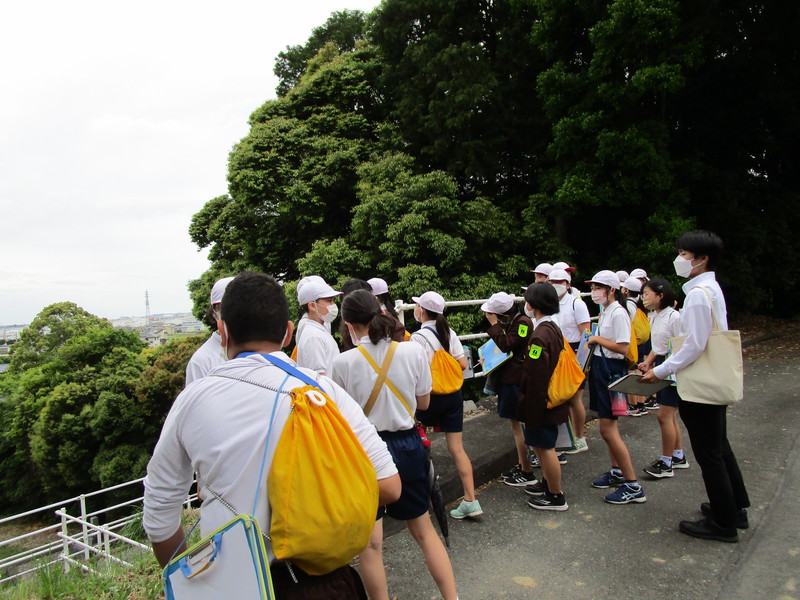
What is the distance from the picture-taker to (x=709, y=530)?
10.6 feet

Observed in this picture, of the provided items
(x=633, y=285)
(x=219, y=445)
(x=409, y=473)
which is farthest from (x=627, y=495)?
(x=219, y=445)

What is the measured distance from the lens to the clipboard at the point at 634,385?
142 inches

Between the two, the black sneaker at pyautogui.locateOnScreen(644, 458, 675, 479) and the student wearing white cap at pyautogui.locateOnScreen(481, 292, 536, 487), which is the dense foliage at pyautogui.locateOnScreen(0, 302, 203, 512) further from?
the black sneaker at pyautogui.locateOnScreen(644, 458, 675, 479)

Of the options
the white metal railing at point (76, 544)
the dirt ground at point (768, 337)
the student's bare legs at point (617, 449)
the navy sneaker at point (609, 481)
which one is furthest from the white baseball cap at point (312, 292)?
the dirt ground at point (768, 337)

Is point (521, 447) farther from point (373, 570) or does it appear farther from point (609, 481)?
point (373, 570)

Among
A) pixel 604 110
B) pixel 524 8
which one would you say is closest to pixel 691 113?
pixel 604 110

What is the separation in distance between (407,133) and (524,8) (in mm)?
4530

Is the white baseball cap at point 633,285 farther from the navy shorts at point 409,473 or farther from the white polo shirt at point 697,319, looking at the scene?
the navy shorts at point 409,473

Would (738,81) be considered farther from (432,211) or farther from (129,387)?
(129,387)

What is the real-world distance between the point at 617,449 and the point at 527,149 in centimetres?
1299

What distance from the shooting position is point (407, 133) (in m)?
16.0

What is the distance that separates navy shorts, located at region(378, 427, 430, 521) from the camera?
8.43 ft

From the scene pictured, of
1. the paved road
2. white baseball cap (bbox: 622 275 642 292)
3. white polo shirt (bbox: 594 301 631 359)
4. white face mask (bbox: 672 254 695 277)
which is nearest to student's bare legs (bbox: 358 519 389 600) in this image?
the paved road

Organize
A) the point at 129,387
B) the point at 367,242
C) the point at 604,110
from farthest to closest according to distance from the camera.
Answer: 1. the point at 129,387
2. the point at 367,242
3. the point at 604,110
